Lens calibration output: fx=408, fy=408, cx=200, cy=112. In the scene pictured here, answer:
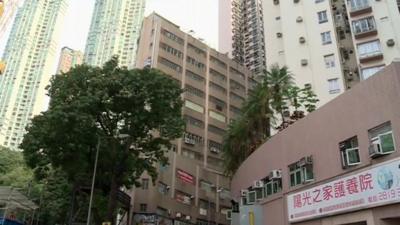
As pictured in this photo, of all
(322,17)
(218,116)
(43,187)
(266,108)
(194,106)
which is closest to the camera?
(266,108)

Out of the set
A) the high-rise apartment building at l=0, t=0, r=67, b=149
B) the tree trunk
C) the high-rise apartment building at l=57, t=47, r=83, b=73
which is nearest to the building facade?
the tree trunk

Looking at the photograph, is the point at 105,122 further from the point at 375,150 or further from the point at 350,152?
the point at 375,150

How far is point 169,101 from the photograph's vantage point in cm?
2703

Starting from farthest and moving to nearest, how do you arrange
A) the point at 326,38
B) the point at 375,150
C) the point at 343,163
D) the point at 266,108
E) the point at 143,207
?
the point at 143,207, the point at 326,38, the point at 266,108, the point at 343,163, the point at 375,150

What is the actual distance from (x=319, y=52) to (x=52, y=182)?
86.7 ft

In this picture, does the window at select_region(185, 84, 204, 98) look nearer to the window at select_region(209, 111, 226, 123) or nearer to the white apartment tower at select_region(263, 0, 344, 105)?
the window at select_region(209, 111, 226, 123)

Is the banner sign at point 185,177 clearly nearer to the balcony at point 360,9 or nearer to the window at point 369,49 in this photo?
the window at point 369,49

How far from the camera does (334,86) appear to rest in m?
32.6

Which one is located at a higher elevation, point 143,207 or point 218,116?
point 218,116

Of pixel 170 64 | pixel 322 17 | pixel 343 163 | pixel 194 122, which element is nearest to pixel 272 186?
pixel 343 163

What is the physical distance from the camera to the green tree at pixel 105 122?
24141 mm

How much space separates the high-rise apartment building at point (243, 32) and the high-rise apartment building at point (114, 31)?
16.6m

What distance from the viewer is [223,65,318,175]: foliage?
2912cm

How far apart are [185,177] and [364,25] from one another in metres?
23.3
